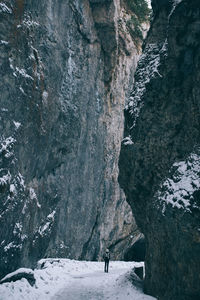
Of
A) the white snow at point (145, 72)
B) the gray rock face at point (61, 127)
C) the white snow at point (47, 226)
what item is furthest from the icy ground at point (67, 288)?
the white snow at point (145, 72)

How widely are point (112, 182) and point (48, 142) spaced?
13379 millimetres

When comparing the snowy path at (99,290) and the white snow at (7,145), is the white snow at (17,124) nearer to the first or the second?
the white snow at (7,145)

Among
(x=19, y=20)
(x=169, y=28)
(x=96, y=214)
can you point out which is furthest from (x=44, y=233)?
(x=169, y=28)

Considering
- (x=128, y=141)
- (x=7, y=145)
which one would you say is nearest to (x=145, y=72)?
(x=128, y=141)

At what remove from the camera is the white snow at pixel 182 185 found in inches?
532

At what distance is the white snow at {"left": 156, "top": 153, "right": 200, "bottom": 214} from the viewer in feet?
44.3

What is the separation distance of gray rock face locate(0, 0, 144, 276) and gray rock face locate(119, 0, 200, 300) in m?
6.58

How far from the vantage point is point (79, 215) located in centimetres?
3050

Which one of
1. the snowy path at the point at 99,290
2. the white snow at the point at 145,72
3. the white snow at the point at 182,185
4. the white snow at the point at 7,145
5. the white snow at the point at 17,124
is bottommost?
the snowy path at the point at 99,290

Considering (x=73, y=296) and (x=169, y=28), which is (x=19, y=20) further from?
(x=73, y=296)

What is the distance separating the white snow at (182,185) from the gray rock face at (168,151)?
4 cm

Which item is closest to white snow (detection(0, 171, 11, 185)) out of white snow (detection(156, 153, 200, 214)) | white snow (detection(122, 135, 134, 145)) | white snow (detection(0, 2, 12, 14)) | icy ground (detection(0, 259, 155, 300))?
icy ground (detection(0, 259, 155, 300))

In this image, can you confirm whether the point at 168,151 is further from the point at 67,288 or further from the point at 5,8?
the point at 5,8

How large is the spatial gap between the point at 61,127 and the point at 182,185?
47.6 ft
